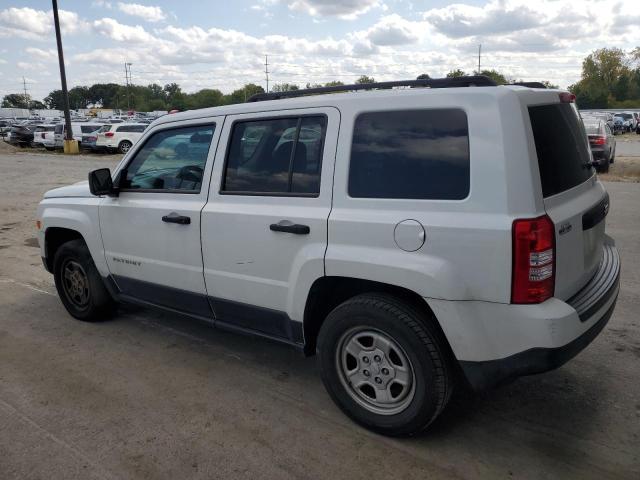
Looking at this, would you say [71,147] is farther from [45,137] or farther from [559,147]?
[559,147]

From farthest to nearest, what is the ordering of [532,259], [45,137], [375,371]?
[45,137]
[375,371]
[532,259]

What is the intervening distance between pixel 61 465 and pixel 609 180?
14.1m

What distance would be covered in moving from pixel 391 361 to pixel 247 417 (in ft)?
3.13

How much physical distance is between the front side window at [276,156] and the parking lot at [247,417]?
4.33 ft

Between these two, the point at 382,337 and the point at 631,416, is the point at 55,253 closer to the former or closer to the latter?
the point at 382,337

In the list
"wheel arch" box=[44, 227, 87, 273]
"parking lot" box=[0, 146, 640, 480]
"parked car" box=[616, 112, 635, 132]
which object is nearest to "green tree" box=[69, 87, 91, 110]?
"parked car" box=[616, 112, 635, 132]

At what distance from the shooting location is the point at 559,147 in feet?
9.80

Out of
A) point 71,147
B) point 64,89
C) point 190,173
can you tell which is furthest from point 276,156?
point 71,147

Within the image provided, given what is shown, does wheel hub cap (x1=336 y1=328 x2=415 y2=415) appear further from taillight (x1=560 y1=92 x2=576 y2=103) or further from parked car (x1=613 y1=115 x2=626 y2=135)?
parked car (x1=613 y1=115 x2=626 y2=135)

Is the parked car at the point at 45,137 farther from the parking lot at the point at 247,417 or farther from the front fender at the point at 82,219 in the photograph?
the parking lot at the point at 247,417

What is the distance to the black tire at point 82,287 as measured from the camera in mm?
4871

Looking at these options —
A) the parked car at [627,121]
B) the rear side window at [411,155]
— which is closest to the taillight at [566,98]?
the rear side window at [411,155]

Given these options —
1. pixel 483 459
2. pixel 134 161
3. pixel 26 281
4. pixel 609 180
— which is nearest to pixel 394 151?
pixel 483 459

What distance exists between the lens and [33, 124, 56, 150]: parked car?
32.2m
